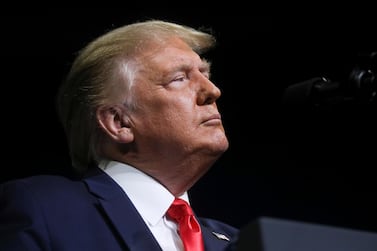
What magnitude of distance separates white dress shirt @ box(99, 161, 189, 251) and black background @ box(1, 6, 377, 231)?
723 millimetres

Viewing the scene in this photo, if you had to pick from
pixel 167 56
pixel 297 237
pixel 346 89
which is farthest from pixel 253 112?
pixel 297 237

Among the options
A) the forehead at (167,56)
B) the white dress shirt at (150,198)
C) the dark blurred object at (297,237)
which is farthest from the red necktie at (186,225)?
the dark blurred object at (297,237)

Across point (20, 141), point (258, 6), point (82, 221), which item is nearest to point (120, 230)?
point (82, 221)

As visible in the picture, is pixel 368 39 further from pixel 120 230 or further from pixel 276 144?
pixel 120 230

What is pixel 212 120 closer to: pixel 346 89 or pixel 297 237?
pixel 346 89

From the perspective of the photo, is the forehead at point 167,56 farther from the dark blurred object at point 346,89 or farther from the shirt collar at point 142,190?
the dark blurred object at point 346,89

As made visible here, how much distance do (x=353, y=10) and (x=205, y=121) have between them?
87cm

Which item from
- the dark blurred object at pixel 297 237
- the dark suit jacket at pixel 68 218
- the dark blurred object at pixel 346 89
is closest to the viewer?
the dark blurred object at pixel 297 237

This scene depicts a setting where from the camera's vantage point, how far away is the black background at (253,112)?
217 cm

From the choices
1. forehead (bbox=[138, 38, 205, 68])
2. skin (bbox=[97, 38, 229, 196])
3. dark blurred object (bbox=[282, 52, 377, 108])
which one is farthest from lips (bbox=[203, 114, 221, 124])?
dark blurred object (bbox=[282, 52, 377, 108])

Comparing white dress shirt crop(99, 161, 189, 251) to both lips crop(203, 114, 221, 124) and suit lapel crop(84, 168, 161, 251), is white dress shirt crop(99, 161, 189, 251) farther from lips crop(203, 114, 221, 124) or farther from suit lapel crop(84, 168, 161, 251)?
lips crop(203, 114, 221, 124)

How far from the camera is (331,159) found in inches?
89.4

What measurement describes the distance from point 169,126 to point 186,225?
21 cm

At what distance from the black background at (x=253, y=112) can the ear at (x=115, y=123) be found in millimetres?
654
